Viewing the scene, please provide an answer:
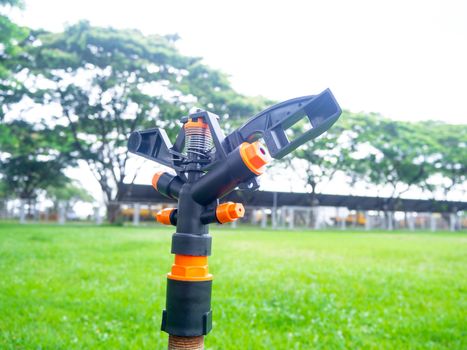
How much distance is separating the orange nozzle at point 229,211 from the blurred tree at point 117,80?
21.0 m

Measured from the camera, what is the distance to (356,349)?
3461 millimetres

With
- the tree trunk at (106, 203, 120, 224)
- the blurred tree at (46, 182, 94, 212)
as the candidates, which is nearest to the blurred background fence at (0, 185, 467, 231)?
the tree trunk at (106, 203, 120, 224)

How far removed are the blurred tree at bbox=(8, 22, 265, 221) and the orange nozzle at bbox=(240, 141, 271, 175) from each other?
2105cm

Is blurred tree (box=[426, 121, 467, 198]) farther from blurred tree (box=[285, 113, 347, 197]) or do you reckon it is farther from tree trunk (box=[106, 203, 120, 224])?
tree trunk (box=[106, 203, 120, 224])

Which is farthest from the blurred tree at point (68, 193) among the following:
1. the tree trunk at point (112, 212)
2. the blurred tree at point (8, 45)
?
the blurred tree at point (8, 45)

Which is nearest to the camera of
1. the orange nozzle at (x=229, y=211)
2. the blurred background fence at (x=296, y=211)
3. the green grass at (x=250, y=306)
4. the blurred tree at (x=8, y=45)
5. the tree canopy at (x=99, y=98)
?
the orange nozzle at (x=229, y=211)

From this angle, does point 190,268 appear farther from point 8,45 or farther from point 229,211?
point 8,45

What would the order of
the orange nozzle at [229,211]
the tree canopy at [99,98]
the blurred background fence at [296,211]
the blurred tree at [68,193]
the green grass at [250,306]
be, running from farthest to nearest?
the blurred tree at [68,193] < the blurred background fence at [296,211] < the tree canopy at [99,98] < the green grass at [250,306] < the orange nozzle at [229,211]

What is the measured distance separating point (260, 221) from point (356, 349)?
1231 inches

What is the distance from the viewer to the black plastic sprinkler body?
1.33 meters

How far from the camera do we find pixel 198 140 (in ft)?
5.02

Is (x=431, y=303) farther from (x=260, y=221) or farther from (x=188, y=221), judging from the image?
(x=260, y=221)

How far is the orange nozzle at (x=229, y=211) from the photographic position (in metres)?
1.43

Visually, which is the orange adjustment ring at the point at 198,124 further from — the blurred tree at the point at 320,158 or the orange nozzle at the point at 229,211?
the blurred tree at the point at 320,158
